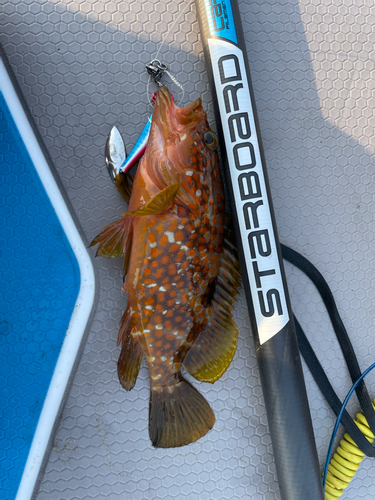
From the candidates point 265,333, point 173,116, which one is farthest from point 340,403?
point 173,116

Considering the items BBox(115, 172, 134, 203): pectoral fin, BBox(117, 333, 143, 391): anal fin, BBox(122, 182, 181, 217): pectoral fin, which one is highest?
BBox(115, 172, 134, 203): pectoral fin

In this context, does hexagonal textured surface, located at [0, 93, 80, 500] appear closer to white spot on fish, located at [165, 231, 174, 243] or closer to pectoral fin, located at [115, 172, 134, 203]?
pectoral fin, located at [115, 172, 134, 203]

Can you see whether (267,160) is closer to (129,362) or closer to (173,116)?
(173,116)

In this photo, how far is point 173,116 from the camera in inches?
41.4

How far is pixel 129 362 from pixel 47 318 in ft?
1.06

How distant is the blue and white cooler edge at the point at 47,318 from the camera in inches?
47.1

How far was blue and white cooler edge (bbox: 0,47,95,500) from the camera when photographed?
3.93ft

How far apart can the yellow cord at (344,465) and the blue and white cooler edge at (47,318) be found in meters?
1.01

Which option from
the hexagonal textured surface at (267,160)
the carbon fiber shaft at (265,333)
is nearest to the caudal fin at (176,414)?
the hexagonal textured surface at (267,160)

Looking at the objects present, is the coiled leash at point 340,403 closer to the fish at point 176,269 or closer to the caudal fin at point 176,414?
the fish at point 176,269

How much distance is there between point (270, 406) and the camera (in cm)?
120

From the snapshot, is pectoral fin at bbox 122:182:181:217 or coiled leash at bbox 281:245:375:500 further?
coiled leash at bbox 281:245:375:500

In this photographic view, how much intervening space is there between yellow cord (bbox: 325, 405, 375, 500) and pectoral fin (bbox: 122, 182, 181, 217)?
Result: 1.07m

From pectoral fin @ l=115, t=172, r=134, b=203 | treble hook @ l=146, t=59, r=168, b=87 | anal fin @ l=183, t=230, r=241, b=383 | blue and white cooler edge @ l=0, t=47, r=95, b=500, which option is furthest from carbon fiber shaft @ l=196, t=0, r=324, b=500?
blue and white cooler edge @ l=0, t=47, r=95, b=500
